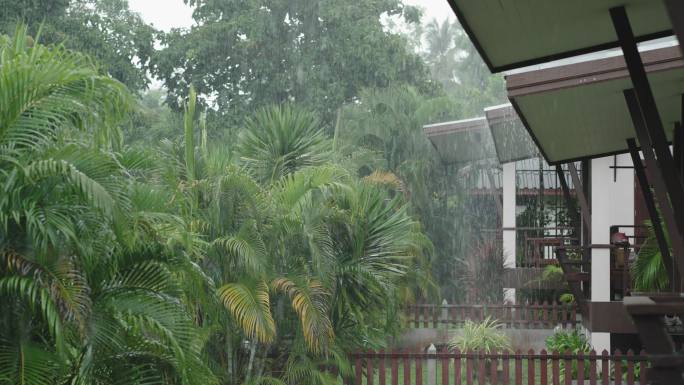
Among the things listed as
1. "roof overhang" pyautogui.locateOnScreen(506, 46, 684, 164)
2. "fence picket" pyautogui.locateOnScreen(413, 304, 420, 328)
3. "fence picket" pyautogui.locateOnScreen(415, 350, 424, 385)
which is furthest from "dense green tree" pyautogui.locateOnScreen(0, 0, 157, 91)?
"roof overhang" pyautogui.locateOnScreen(506, 46, 684, 164)

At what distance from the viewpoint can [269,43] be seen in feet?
94.2

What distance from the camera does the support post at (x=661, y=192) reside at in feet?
15.3

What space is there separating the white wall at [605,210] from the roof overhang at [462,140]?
4921 millimetres

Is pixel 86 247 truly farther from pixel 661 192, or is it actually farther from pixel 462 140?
pixel 462 140

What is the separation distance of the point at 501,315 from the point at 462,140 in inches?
175

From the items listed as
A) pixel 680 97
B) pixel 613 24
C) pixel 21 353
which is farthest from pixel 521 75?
pixel 21 353

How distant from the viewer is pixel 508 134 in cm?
1894

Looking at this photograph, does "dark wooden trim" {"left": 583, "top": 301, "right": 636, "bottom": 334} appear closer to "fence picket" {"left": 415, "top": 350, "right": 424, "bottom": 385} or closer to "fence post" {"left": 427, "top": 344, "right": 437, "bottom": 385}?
"fence post" {"left": 427, "top": 344, "right": 437, "bottom": 385}

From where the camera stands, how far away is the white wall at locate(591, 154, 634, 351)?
44.6 ft

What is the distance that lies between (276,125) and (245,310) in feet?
9.97

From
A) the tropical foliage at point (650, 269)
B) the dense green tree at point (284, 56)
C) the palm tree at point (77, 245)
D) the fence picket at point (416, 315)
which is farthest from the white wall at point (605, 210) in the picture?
the dense green tree at point (284, 56)

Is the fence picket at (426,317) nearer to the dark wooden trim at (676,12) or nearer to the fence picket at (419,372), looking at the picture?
the fence picket at (419,372)

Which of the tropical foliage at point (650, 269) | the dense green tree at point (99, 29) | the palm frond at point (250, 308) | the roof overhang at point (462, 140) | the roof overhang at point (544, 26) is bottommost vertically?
the palm frond at point (250, 308)

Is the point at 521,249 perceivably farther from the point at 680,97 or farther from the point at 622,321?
the point at 680,97
